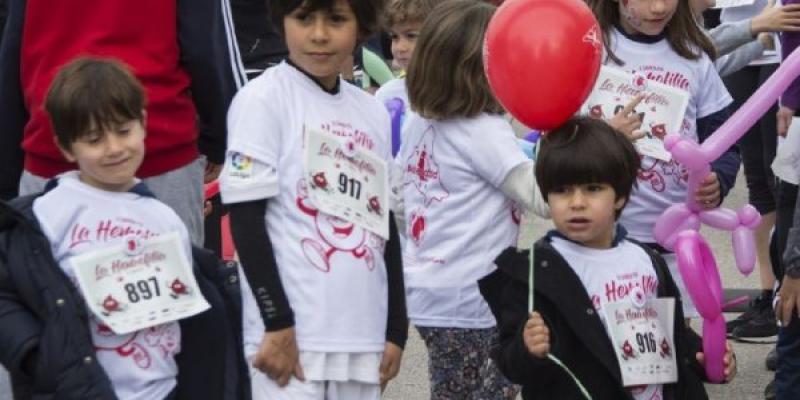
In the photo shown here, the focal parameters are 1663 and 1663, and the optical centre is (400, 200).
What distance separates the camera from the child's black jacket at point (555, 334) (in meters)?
3.81

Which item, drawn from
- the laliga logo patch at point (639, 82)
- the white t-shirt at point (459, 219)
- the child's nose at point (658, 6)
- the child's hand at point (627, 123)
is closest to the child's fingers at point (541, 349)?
the child's hand at point (627, 123)

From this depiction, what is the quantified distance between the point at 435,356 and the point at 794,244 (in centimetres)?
104

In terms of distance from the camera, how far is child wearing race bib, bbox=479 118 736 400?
3.82m

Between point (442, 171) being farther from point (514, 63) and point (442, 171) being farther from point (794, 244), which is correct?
point (794, 244)

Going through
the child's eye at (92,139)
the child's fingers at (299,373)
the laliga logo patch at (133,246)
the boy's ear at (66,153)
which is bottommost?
the child's fingers at (299,373)

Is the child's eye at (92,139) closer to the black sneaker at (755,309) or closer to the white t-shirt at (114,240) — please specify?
the white t-shirt at (114,240)

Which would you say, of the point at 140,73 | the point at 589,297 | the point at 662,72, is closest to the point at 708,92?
the point at 662,72

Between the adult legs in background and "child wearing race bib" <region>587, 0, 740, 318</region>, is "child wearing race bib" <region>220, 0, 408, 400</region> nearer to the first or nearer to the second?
"child wearing race bib" <region>587, 0, 740, 318</region>

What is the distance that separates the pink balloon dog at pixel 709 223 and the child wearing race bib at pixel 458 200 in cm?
44

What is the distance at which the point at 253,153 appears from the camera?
3.75 meters

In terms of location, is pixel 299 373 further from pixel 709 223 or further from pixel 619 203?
pixel 709 223

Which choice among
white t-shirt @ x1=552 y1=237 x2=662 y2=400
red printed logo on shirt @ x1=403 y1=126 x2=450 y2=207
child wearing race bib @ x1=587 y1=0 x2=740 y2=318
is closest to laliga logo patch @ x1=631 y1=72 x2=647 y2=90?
child wearing race bib @ x1=587 y1=0 x2=740 y2=318

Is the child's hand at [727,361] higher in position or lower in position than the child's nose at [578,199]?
lower

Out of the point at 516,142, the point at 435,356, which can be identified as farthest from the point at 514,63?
the point at 435,356
